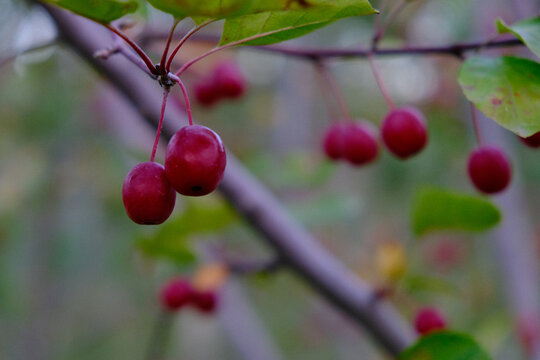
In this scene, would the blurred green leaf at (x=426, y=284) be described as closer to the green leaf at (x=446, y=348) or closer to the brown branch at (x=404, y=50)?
the green leaf at (x=446, y=348)

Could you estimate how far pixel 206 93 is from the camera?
178cm

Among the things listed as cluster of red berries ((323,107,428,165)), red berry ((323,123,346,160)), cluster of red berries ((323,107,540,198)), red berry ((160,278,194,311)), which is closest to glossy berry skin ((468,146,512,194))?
cluster of red berries ((323,107,540,198))

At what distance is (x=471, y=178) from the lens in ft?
3.28

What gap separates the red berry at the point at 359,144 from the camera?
1.25 m

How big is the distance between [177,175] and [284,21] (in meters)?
0.24

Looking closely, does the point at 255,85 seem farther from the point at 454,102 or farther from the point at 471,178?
the point at 471,178

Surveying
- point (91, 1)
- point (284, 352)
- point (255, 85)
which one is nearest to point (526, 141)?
point (91, 1)

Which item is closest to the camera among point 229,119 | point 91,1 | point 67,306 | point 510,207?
point 91,1

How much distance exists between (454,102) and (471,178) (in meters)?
3.46

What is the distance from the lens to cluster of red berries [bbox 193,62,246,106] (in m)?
1.74

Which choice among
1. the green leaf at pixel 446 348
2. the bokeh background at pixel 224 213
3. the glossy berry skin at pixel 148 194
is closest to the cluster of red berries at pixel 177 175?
the glossy berry skin at pixel 148 194

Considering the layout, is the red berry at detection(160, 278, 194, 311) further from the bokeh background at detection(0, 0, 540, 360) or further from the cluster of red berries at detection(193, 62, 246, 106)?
the cluster of red berries at detection(193, 62, 246, 106)

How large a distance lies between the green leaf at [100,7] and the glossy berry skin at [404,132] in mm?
572

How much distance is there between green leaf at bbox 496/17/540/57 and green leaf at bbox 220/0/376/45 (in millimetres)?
224
